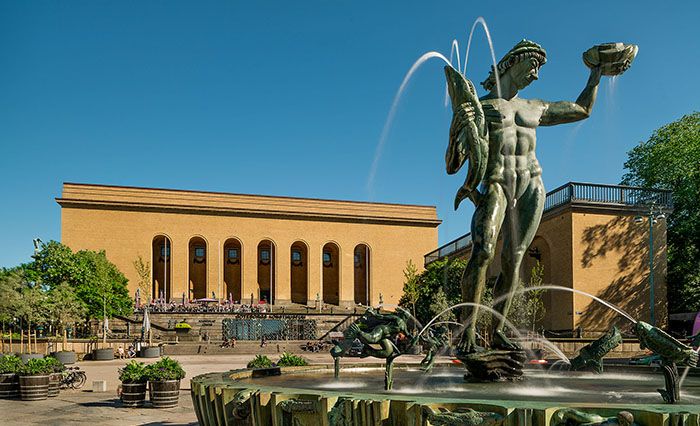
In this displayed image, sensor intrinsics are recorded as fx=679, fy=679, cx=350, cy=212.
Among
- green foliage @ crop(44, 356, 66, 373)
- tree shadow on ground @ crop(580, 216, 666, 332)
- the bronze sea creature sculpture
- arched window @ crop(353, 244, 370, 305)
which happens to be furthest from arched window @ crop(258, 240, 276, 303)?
the bronze sea creature sculpture

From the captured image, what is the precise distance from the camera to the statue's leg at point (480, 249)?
655 centimetres

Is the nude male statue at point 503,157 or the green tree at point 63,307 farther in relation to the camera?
the green tree at point 63,307

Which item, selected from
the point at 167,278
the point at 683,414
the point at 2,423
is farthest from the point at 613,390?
the point at 167,278

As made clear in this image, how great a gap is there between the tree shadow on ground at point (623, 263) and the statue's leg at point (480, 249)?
31.1m

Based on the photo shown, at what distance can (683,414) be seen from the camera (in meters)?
3.24

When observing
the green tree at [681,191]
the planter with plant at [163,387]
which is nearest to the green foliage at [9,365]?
the planter with plant at [163,387]

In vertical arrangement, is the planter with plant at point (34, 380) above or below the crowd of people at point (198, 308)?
above

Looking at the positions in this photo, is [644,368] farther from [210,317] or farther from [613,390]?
[210,317]

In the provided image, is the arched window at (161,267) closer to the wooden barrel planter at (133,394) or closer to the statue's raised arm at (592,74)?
the wooden barrel planter at (133,394)

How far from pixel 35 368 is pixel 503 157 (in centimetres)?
1127

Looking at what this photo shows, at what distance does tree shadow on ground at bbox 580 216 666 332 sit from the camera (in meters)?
35.8

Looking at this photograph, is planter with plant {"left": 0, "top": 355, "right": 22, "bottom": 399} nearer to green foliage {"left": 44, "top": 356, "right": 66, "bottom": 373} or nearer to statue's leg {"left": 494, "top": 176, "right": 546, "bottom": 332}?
green foliage {"left": 44, "top": 356, "right": 66, "bottom": 373}

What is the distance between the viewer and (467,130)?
6.54 m

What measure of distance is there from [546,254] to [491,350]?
3415 cm
